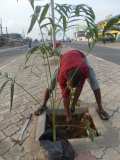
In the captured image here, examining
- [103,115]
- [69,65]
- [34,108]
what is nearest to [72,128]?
[103,115]

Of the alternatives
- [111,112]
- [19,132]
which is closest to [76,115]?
[111,112]

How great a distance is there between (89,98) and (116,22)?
3.99 m

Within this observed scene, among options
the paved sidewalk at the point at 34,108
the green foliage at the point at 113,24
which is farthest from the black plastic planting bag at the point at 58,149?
the green foliage at the point at 113,24

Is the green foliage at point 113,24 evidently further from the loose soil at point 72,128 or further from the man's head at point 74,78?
the loose soil at point 72,128

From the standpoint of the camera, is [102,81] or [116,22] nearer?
[116,22]

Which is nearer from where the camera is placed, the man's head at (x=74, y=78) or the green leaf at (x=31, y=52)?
the green leaf at (x=31, y=52)

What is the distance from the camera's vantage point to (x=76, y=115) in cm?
591

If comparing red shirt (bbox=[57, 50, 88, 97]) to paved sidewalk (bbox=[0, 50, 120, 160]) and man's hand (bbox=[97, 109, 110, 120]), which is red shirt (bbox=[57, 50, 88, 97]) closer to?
paved sidewalk (bbox=[0, 50, 120, 160])

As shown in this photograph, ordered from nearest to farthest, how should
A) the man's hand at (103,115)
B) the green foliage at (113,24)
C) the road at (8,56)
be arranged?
1. the green foliage at (113,24)
2. the man's hand at (103,115)
3. the road at (8,56)

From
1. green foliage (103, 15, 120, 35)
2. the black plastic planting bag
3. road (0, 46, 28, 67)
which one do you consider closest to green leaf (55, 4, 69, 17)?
green foliage (103, 15, 120, 35)

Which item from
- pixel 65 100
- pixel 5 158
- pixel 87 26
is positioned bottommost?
pixel 5 158

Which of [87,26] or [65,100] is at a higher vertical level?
[87,26]

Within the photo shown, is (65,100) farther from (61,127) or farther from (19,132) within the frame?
(19,132)

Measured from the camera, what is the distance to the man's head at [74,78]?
445 centimetres
